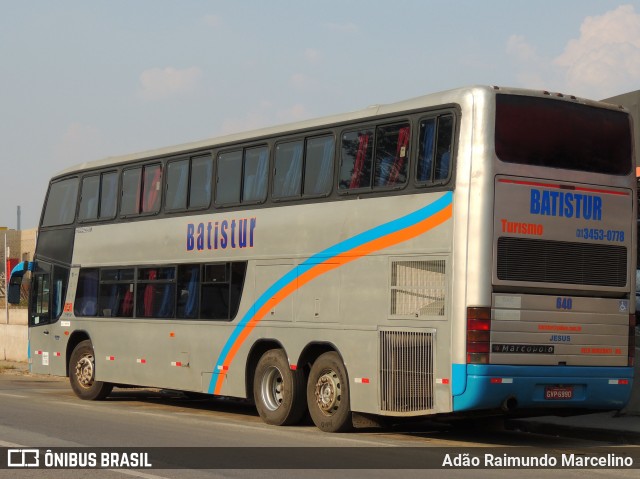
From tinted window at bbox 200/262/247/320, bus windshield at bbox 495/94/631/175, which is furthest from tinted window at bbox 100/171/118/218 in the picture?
bus windshield at bbox 495/94/631/175

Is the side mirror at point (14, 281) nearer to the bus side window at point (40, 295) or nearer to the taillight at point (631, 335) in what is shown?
the bus side window at point (40, 295)

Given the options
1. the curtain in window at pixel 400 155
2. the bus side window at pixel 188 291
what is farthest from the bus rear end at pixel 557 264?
the bus side window at pixel 188 291

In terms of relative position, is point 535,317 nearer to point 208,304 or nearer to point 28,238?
point 208,304

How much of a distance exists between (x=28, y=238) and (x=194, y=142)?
3075cm

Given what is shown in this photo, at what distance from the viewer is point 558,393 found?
13.5m

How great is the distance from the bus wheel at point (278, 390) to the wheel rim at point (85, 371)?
17.3ft

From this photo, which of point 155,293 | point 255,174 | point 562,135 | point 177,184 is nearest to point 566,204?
point 562,135

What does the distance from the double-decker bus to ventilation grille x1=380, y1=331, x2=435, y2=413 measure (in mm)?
22

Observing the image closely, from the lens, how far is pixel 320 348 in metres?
15.6

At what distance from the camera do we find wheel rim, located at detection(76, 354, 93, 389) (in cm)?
2083

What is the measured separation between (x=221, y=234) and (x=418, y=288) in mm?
4615

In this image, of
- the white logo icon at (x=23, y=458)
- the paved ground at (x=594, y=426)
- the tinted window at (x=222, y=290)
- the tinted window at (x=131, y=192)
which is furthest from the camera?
the tinted window at (x=131, y=192)

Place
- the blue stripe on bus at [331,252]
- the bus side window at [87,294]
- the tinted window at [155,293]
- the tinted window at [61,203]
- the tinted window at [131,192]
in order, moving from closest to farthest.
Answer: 1. the blue stripe on bus at [331,252]
2. the tinted window at [155,293]
3. the tinted window at [131,192]
4. the bus side window at [87,294]
5. the tinted window at [61,203]

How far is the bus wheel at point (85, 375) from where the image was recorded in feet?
68.3
